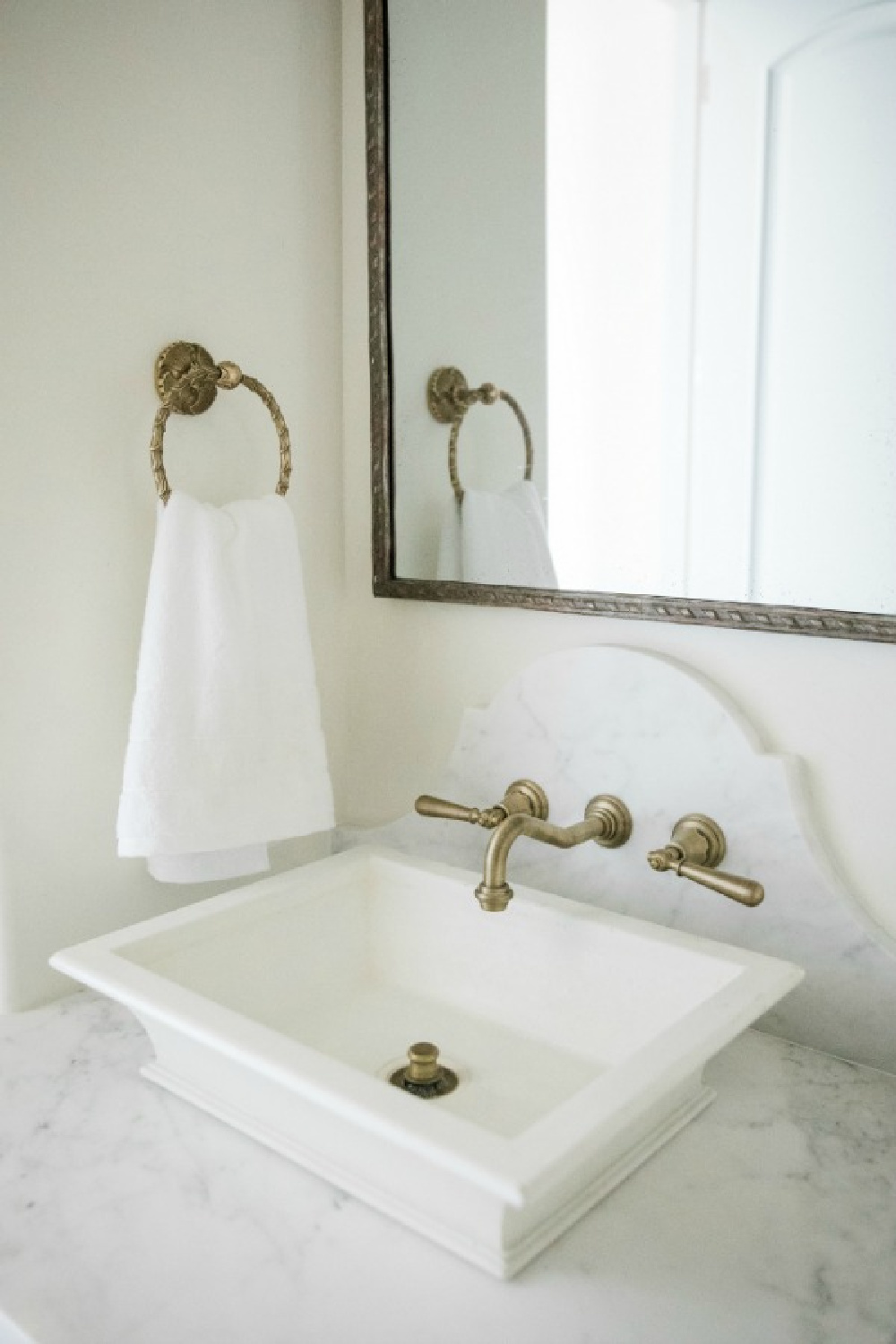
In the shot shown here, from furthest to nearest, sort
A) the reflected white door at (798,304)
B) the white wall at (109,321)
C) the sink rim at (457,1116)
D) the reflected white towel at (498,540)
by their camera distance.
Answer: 1. the reflected white towel at (498,540)
2. the white wall at (109,321)
3. the reflected white door at (798,304)
4. the sink rim at (457,1116)

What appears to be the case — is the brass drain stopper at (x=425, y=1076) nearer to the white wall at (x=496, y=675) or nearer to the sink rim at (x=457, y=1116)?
the sink rim at (x=457, y=1116)

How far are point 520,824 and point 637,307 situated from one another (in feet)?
1.78

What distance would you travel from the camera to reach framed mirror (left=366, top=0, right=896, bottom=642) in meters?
1.00

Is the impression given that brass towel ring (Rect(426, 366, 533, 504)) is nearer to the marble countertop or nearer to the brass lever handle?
the brass lever handle

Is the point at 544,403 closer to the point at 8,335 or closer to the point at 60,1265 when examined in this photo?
the point at 8,335

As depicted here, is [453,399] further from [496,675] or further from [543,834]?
[543,834]

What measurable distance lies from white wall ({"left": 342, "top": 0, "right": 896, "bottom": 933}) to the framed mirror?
4cm

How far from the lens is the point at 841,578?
3.35 feet

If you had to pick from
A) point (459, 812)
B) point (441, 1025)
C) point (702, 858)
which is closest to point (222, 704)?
point (459, 812)

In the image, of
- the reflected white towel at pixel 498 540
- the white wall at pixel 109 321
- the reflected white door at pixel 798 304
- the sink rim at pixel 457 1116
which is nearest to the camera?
the sink rim at pixel 457 1116

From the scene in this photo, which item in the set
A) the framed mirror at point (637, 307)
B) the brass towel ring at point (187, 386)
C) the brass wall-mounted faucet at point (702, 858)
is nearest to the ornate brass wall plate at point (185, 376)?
the brass towel ring at point (187, 386)

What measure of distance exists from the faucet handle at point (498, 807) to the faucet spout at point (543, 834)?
0.12 feet

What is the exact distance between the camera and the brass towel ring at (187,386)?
117cm

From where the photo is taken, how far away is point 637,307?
113 centimetres
